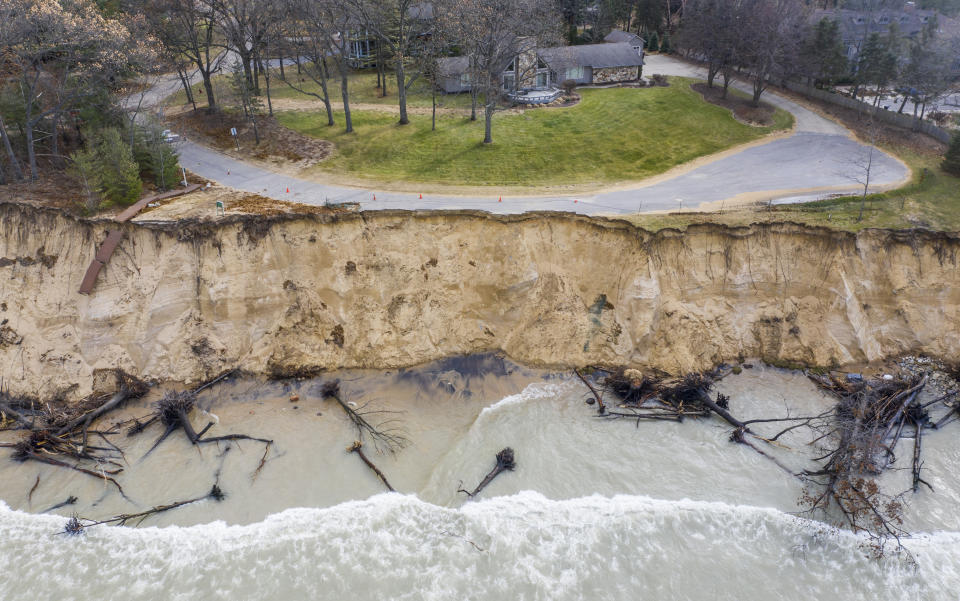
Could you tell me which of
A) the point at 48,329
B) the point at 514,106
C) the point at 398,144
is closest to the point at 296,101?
the point at 398,144

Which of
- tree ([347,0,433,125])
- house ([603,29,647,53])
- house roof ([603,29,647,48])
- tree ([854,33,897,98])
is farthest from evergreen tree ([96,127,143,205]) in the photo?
tree ([854,33,897,98])

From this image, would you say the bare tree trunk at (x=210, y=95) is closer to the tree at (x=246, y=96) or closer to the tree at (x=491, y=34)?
the tree at (x=246, y=96)

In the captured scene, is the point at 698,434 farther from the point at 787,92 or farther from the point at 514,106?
the point at 787,92

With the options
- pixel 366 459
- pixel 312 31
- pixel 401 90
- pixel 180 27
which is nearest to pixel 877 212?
pixel 366 459

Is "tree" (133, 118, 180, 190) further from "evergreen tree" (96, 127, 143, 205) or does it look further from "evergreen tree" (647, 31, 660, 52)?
"evergreen tree" (647, 31, 660, 52)

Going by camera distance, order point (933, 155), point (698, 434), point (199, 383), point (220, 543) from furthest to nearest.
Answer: point (933, 155) < point (199, 383) < point (698, 434) < point (220, 543)

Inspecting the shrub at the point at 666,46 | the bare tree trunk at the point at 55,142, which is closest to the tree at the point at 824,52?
the shrub at the point at 666,46
